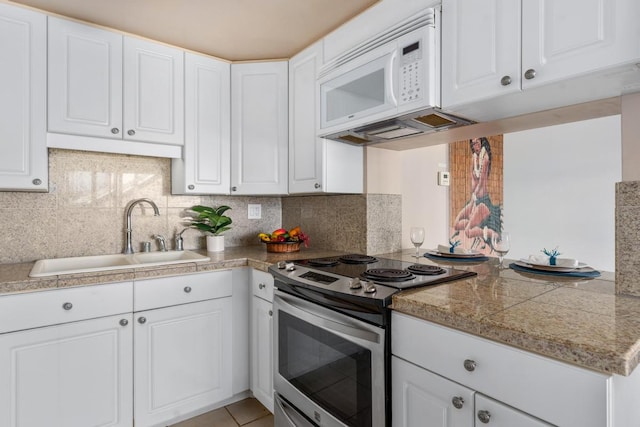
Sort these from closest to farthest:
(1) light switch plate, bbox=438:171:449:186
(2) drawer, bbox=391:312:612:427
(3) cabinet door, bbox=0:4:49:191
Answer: (2) drawer, bbox=391:312:612:427 → (3) cabinet door, bbox=0:4:49:191 → (1) light switch plate, bbox=438:171:449:186

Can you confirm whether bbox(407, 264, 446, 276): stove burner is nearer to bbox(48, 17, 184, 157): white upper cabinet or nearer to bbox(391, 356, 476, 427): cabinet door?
bbox(391, 356, 476, 427): cabinet door

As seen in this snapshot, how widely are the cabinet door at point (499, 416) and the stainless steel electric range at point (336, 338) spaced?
0.32m

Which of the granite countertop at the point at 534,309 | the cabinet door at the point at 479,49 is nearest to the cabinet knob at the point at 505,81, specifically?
the cabinet door at the point at 479,49

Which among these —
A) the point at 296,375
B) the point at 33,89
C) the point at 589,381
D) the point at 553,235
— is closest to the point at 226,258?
the point at 296,375

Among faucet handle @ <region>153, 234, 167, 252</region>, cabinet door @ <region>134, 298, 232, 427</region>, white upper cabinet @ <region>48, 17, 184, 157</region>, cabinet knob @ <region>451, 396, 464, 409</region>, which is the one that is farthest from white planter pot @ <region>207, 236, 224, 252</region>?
cabinet knob @ <region>451, 396, 464, 409</region>

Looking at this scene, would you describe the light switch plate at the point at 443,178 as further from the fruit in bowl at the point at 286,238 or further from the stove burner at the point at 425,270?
the stove burner at the point at 425,270

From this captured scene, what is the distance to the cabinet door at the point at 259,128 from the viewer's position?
2.36 meters

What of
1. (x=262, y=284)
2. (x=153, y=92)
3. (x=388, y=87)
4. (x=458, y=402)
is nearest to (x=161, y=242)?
(x=262, y=284)

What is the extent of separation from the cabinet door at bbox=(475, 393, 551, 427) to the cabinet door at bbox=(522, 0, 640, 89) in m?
1.01

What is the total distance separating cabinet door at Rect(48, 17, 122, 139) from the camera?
1.84 metres

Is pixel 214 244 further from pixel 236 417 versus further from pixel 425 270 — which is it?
pixel 425 270

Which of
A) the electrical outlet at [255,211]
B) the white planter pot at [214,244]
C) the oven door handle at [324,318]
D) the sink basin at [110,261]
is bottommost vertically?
the oven door handle at [324,318]

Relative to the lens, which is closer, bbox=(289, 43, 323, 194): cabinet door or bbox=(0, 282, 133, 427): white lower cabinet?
bbox=(0, 282, 133, 427): white lower cabinet

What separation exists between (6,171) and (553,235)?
3.83 meters
